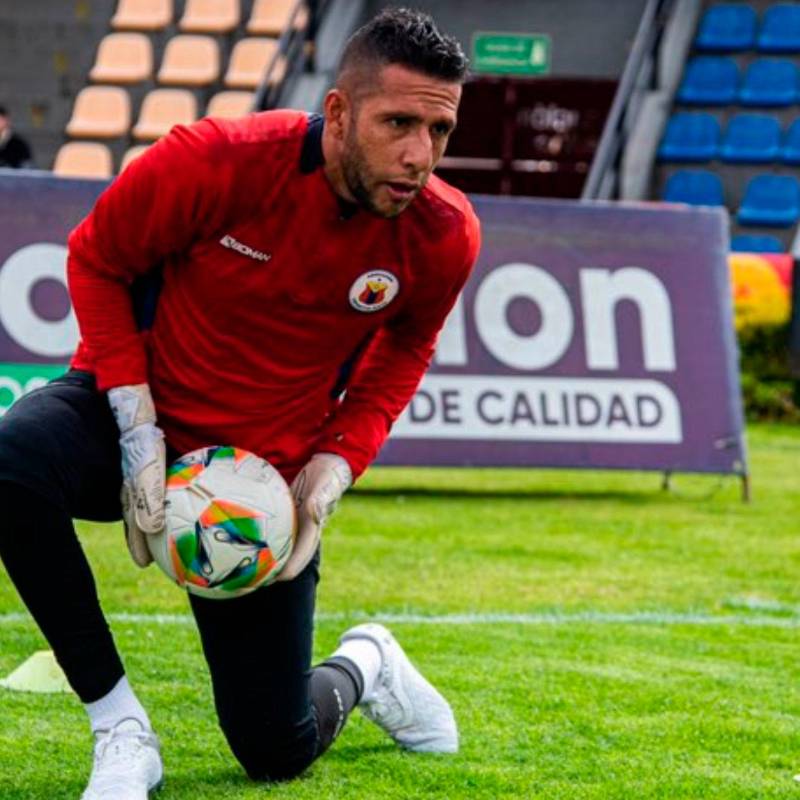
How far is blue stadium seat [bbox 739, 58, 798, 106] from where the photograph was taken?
19.1 m

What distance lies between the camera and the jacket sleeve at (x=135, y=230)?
4.21 m

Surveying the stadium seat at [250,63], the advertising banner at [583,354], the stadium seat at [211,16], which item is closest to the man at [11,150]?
the stadium seat at [250,63]

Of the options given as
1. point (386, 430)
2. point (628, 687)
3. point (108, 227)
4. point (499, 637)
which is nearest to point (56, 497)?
point (108, 227)

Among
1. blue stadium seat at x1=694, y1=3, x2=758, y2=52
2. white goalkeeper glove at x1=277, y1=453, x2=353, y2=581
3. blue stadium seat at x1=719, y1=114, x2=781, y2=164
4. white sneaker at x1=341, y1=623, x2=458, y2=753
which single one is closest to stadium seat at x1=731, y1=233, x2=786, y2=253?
blue stadium seat at x1=719, y1=114, x2=781, y2=164

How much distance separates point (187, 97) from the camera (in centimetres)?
1959

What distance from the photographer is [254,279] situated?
4391mm

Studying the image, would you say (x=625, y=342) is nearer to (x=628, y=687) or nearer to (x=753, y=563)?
(x=753, y=563)

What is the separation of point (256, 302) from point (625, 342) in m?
5.73

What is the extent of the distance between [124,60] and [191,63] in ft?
2.38

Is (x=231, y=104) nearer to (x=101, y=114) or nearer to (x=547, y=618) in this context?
(x=101, y=114)

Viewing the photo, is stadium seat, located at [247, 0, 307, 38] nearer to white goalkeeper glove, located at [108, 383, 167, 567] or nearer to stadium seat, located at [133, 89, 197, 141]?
stadium seat, located at [133, 89, 197, 141]

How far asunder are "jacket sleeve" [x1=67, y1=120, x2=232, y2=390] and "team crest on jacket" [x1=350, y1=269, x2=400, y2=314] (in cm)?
35

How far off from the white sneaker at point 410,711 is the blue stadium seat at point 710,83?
49.4ft

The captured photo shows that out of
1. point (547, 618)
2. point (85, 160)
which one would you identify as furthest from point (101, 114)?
point (547, 618)
